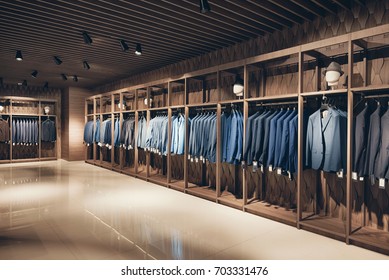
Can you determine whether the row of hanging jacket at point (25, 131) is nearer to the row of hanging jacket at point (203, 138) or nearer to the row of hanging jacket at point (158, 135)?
the row of hanging jacket at point (158, 135)

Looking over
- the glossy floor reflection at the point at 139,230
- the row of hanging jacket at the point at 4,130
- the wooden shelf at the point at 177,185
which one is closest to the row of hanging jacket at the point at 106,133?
the glossy floor reflection at the point at 139,230

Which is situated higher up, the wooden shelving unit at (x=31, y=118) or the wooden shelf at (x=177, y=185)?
the wooden shelving unit at (x=31, y=118)

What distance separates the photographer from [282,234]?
351cm

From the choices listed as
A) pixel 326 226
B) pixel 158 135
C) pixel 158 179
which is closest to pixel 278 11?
pixel 326 226

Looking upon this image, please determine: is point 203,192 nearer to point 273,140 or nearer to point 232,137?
point 232,137

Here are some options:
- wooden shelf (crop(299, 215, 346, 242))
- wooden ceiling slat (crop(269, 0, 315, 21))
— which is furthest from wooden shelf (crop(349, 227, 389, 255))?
wooden ceiling slat (crop(269, 0, 315, 21))

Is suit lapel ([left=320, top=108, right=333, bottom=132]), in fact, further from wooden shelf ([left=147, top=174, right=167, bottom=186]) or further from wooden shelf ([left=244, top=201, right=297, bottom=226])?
wooden shelf ([left=147, top=174, right=167, bottom=186])

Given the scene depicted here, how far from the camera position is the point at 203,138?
5277 millimetres

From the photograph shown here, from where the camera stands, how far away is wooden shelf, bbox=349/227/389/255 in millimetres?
3020

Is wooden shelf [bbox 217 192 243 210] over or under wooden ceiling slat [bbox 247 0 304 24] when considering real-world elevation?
under

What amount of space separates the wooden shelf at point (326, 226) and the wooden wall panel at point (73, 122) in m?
9.47

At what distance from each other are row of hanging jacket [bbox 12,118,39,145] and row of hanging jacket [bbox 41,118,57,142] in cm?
24

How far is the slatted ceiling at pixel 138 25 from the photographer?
12.4 feet
